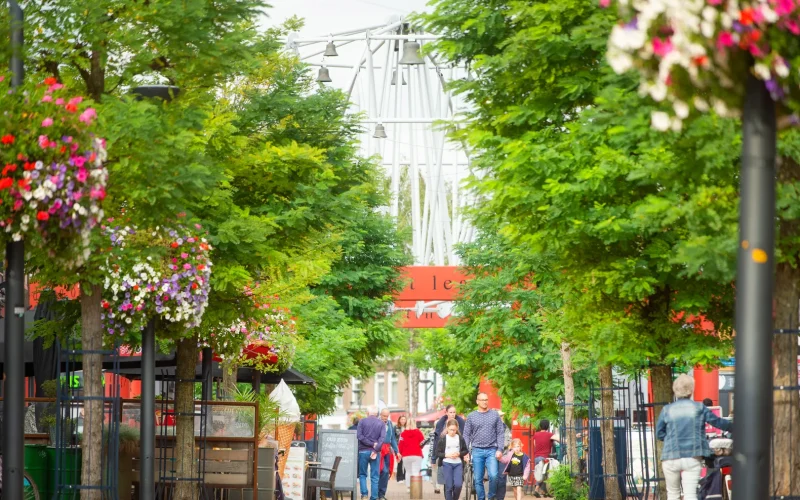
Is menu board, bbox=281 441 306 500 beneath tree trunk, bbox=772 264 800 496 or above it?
beneath

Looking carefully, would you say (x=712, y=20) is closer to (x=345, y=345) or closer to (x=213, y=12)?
(x=213, y=12)

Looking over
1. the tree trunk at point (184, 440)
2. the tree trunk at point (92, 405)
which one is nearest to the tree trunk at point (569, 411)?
the tree trunk at point (184, 440)

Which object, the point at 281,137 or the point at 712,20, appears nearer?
the point at 712,20

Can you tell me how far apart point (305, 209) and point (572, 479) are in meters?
9.97

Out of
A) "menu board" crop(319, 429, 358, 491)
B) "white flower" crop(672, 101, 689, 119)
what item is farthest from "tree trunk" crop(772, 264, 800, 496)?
"menu board" crop(319, 429, 358, 491)

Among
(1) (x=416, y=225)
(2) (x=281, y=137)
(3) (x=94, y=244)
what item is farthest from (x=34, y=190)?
(1) (x=416, y=225)

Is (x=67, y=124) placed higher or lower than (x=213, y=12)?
lower

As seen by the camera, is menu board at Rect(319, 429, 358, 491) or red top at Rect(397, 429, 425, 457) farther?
red top at Rect(397, 429, 425, 457)

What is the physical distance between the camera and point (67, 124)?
8930 millimetres

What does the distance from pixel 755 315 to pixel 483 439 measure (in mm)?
12908

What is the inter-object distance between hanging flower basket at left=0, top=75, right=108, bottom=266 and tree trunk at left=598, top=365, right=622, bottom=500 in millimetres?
11884

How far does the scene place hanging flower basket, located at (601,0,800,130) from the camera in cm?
527

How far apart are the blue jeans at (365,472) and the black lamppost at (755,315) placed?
58.7 ft

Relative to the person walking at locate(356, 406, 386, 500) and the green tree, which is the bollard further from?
the green tree
